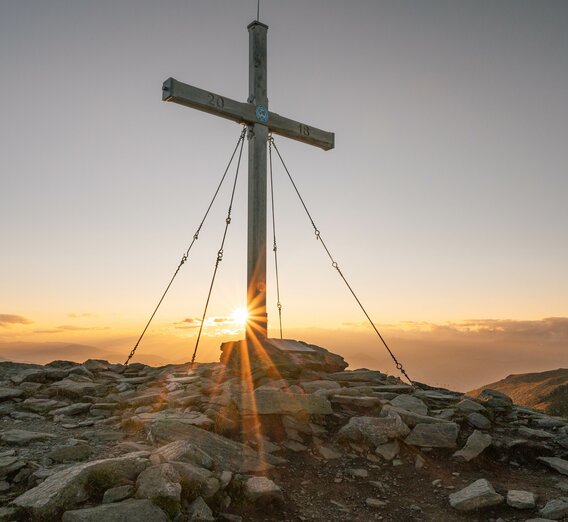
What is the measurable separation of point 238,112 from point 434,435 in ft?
25.6

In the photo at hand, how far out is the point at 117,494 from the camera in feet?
16.4

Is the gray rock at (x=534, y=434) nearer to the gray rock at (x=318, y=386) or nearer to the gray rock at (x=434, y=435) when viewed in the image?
the gray rock at (x=434, y=435)

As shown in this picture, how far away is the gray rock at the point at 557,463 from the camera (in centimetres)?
735

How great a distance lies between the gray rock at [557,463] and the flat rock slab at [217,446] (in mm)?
4125

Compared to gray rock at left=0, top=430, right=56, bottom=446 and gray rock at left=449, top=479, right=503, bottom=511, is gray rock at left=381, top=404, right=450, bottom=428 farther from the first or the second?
gray rock at left=0, top=430, right=56, bottom=446

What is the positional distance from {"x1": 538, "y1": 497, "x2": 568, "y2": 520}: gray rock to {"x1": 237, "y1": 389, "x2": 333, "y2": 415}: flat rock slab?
331 cm

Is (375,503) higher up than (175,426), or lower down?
lower down

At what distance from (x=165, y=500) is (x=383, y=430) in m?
3.82

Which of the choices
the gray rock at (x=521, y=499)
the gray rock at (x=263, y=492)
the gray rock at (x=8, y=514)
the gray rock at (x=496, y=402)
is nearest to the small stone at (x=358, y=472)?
the gray rock at (x=263, y=492)

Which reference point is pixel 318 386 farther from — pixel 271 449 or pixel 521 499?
pixel 521 499

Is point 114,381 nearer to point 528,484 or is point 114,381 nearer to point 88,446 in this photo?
point 88,446

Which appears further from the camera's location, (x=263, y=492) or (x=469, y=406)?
(x=469, y=406)

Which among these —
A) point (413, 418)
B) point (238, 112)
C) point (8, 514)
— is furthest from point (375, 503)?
point (238, 112)

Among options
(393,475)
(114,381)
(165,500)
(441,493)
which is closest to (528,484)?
(441,493)
